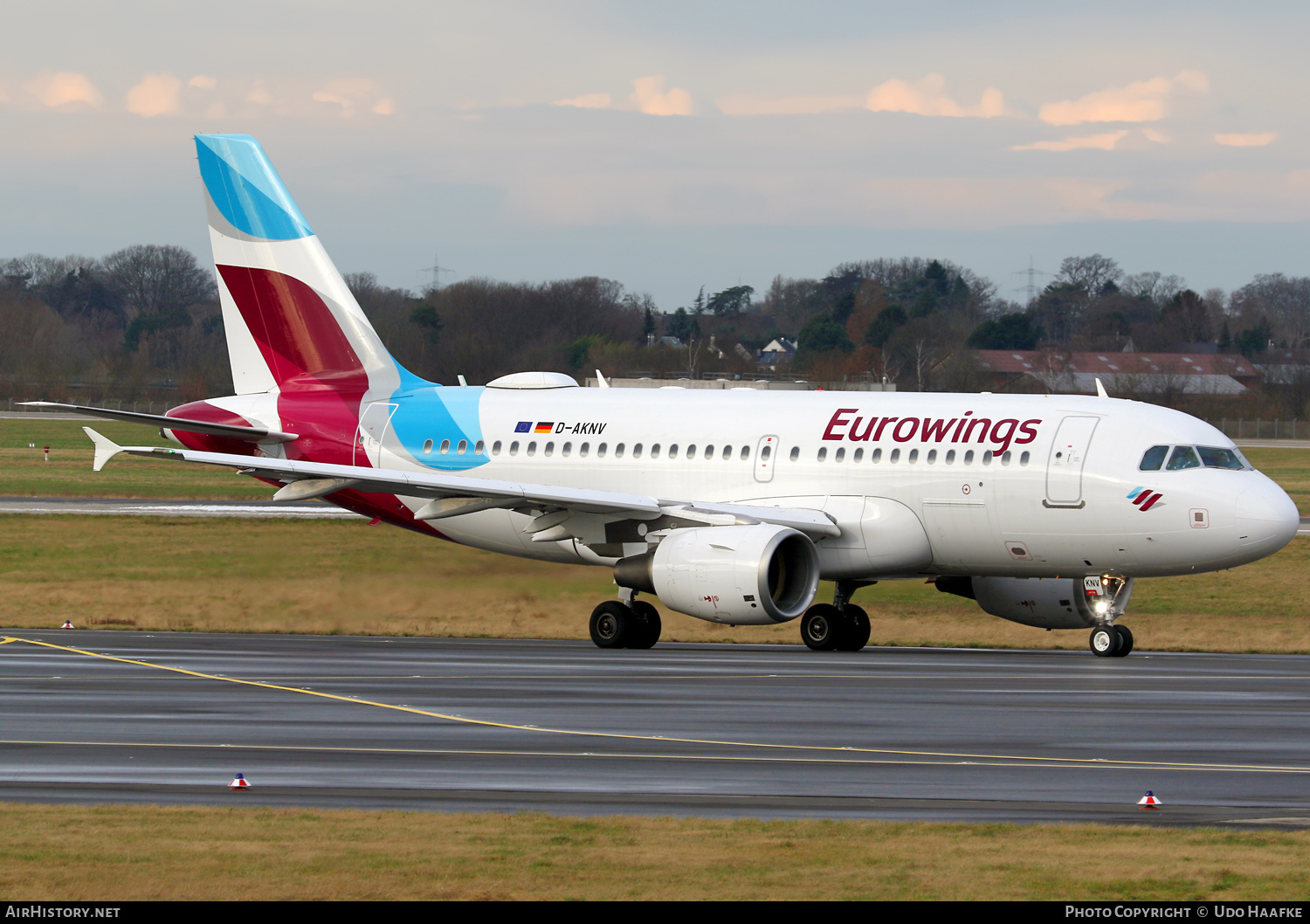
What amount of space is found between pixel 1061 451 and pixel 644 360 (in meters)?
77.8

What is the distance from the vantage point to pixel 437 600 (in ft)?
107

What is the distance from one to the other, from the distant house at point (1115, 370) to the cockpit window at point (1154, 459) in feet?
284

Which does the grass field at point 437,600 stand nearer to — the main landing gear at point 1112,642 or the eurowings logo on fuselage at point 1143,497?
the main landing gear at point 1112,642

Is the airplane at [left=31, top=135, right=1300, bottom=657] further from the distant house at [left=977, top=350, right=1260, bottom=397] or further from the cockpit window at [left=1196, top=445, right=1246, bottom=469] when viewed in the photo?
the distant house at [left=977, top=350, right=1260, bottom=397]

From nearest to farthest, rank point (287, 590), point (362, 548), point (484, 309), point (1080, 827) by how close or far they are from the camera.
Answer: point (1080, 827) < point (287, 590) < point (362, 548) < point (484, 309)

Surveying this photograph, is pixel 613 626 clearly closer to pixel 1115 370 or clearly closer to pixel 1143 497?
pixel 1143 497

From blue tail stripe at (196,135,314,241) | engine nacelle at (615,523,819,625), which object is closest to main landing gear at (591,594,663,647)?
engine nacelle at (615,523,819,625)

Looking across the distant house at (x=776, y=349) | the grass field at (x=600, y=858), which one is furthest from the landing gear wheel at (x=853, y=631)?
the distant house at (x=776, y=349)

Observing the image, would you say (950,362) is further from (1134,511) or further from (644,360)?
(1134,511)

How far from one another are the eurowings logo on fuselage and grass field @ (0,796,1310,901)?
14903 mm

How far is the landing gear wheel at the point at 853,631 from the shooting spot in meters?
30.5

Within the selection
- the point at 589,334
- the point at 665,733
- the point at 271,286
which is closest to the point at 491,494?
the point at 271,286
